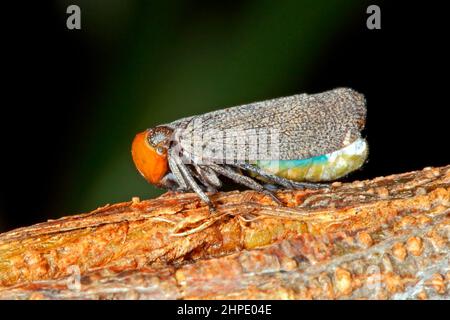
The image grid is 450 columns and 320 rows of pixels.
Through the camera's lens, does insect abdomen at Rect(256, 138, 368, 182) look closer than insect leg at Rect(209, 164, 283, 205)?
No

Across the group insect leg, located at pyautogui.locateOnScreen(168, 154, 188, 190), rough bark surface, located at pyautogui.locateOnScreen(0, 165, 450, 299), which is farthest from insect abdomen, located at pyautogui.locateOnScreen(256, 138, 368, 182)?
rough bark surface, located at pyautogui.locateOnScreen(0, 165, 450, 299)

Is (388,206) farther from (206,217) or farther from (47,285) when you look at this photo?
(47,285)

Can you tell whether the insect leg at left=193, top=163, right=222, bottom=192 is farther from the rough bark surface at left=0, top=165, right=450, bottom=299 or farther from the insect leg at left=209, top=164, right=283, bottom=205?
the rough bark surface at left=0, top=165, right=450, bottom=299

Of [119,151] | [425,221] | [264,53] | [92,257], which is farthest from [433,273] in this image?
[119,151]

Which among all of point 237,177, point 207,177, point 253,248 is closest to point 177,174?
point 207,177

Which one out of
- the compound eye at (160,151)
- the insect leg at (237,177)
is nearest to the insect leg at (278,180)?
the insect leg at (237,177)

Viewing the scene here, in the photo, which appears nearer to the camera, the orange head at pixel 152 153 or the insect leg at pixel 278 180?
the insect leg at pixel 278 180

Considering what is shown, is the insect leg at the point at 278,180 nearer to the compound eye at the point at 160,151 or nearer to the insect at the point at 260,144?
the insect at the point at 260,144
